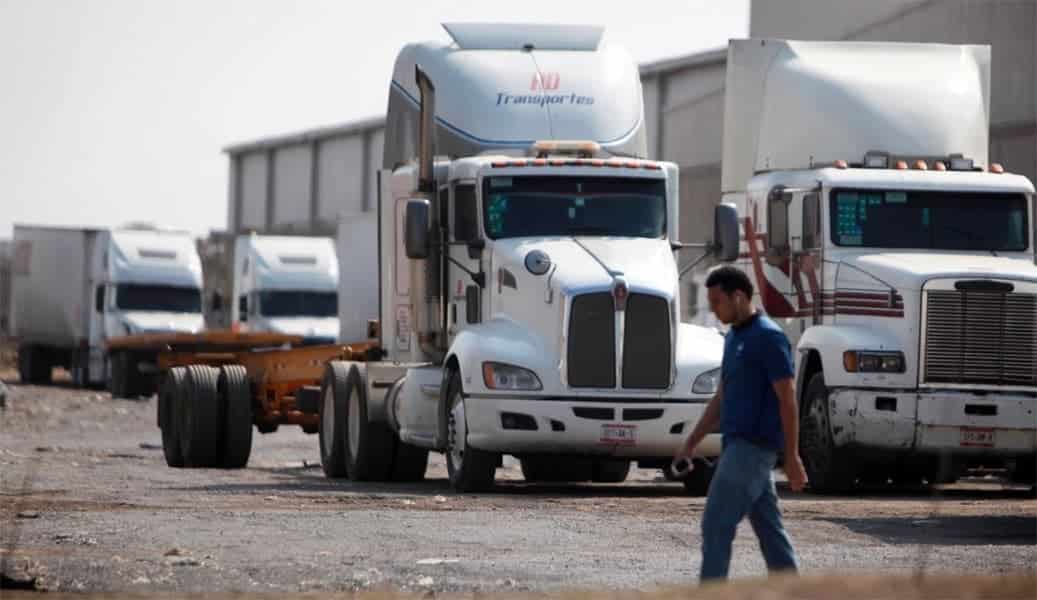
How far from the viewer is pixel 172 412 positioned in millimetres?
28984

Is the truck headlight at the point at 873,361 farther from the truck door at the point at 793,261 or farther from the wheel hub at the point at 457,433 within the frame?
the wheel hub at the point at 457,433

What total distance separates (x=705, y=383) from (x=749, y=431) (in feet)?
34.2

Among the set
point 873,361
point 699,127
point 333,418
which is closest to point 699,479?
point 873,361

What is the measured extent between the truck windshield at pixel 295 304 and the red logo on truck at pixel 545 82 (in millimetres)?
27926

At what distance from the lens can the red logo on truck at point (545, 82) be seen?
2489 centimetres

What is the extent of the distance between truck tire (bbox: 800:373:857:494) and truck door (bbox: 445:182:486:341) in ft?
11.8

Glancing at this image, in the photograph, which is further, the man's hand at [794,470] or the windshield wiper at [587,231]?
the windshield wiper at [587,231]

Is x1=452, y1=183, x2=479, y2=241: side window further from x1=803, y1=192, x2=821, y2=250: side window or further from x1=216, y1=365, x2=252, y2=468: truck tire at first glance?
x1=216, y1=365, x2=252, y2=468: truck tire

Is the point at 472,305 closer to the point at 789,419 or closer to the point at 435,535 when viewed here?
the point at 435,535

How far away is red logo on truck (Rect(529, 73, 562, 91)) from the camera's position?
2489cm

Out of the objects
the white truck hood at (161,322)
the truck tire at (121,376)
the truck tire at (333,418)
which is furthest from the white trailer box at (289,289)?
the truck tire at (333,418)

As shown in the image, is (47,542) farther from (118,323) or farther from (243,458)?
(118,323)

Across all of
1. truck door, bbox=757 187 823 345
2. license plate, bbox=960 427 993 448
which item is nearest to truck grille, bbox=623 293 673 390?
truck door, bbox=757 187 823 345

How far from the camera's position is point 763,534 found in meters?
12.7
